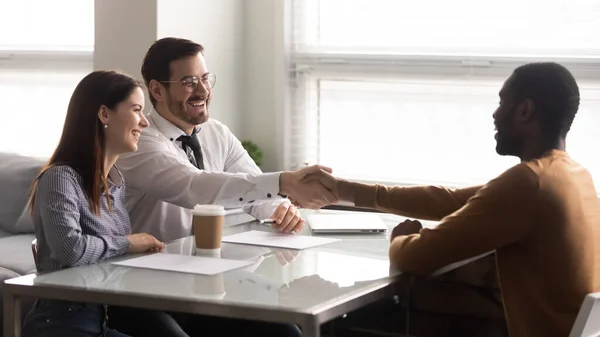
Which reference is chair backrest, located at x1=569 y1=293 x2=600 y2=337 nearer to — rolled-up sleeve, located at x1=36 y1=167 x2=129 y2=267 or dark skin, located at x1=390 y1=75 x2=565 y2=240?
dark skin, located at x1=390 y1=75 x2=565 y2=240

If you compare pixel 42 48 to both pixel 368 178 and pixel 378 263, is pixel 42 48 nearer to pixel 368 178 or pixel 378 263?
pixel 368 178

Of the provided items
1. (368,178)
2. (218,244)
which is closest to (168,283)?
(218,244)

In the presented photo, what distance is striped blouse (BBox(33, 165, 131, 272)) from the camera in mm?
2160

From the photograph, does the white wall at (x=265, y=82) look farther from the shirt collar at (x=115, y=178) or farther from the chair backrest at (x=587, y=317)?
the chair backrest at (x=587, y=317)

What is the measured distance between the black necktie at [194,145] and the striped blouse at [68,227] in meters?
0.62

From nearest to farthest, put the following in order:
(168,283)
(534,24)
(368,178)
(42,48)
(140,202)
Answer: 1. (168,283)
2. (140,202)
3. (534,24)
4. (368,178)
5. (42,48)

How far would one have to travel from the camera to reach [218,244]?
7.72 feet

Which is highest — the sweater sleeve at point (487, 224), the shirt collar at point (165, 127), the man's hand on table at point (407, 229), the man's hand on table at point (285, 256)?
the shirt collar at point (165, 127)

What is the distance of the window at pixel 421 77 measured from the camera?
356cm

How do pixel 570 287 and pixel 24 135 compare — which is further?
pixel 24 135

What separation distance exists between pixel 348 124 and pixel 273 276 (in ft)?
6.74

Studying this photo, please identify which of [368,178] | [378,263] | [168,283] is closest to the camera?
[168,283]

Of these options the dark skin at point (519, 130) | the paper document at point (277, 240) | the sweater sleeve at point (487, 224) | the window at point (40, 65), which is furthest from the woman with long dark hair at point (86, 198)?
the window at point (40, 65)

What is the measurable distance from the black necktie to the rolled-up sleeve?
0.72 m
